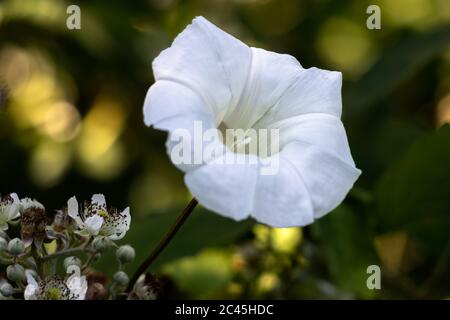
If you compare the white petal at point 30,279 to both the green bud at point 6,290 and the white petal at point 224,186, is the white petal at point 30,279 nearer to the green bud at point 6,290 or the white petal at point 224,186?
the green bud at point 6,290

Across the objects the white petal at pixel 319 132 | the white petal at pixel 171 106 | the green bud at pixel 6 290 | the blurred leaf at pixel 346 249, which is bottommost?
the blurred leaf at pixel 346 249

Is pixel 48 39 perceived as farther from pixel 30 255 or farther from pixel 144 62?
pixel 30 255

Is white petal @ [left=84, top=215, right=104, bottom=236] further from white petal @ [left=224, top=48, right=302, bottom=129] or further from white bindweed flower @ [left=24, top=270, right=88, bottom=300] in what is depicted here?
white petal @ [left=224, top=48, right=302, bottom=129]

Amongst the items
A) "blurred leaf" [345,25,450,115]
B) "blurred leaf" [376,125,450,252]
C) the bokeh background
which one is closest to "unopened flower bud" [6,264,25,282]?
the bokeh background

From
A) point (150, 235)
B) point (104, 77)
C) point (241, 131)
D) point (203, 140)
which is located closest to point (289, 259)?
point (150, 235)

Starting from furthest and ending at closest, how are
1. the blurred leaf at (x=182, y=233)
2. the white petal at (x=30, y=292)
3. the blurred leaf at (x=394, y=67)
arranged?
1. the blurred leaf at (x=394, y=67)
2. the blurred leaf at (x=182, y=233)
3. the white petal at (x=30, y=292)

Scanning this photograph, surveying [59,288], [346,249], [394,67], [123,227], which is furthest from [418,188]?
[59,288]

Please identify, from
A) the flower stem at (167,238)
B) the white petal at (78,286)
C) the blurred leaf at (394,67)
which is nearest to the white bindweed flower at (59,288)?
the white petal at (78,286)
